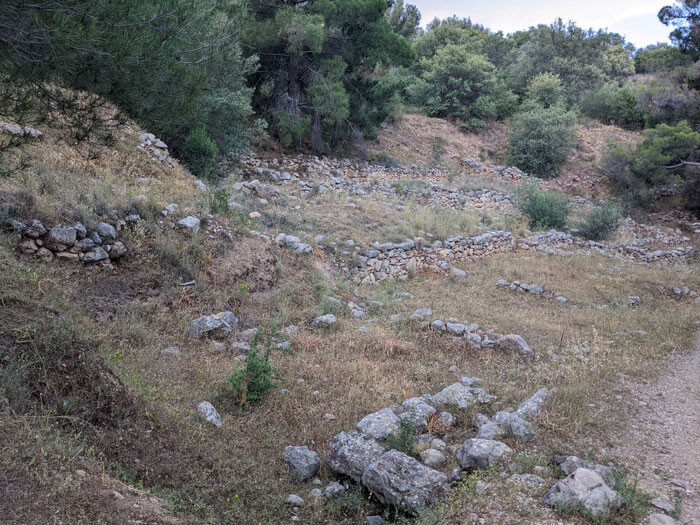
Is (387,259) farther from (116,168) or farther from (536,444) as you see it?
(536,444)

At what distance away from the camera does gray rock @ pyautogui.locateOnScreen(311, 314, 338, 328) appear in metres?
6.41

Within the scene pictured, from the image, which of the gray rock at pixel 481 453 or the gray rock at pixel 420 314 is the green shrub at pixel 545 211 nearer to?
the gray rock at pixel 420 314

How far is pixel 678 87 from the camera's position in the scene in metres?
19.8

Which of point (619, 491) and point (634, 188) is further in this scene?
point (634, 188)

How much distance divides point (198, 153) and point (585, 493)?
412 inches

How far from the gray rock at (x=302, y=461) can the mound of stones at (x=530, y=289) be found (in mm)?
6463

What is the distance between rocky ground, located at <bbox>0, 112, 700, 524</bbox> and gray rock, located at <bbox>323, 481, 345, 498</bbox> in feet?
0.04

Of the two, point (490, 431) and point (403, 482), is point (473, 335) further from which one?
point (403, 482)

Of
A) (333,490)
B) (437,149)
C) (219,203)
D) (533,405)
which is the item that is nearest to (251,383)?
(333,490)

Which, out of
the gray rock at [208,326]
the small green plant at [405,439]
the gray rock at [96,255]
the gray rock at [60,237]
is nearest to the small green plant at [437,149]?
the gray rock at [208,326]

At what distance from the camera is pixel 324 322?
642cm

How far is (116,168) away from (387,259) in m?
5.26

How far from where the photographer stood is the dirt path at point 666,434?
3471 millimetres

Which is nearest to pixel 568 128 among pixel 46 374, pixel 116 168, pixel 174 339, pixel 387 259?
pixel 387 259
